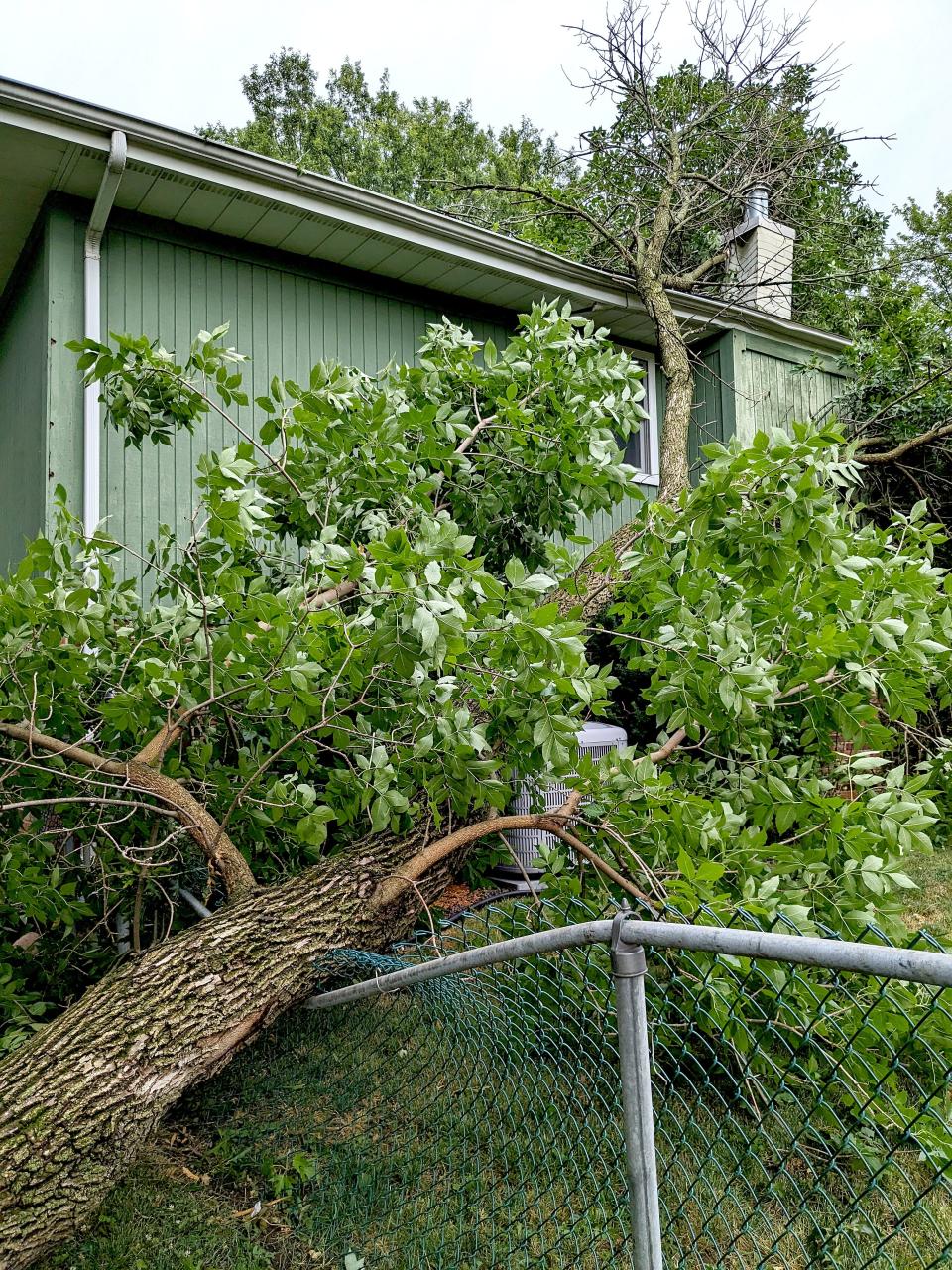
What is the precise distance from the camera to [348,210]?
6.61 meters

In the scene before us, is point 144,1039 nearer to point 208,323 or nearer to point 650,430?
point 208,323

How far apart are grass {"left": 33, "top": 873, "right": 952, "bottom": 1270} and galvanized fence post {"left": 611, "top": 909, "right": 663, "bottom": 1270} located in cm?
87

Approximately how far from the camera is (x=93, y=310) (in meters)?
6.11

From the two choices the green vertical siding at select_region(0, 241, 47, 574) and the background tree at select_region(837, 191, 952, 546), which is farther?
the background tree at select_region(837, 191, 952, 546)

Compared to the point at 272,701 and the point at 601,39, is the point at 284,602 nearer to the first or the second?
the point at 272,701

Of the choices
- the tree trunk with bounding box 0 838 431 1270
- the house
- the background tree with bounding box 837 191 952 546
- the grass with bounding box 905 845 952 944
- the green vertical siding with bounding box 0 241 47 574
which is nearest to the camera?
the tree trunk with bounding box 0 838 431 1270

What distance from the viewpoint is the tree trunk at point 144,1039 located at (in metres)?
2.56

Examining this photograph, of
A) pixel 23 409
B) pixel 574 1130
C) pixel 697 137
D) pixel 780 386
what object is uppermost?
pixel 697 137

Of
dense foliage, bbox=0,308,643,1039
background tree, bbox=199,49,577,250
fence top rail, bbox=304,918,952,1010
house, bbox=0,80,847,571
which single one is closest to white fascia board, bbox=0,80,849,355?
house, bbox=0,80,847,571

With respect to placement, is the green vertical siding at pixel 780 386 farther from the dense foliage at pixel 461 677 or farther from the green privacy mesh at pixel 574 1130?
the green privacy mesh at pixel 574 1130

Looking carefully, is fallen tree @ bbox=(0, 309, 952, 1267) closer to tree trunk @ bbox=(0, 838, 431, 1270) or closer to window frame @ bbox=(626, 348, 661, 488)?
tree trunk @ bbox=(0, 838, 431, 1270)

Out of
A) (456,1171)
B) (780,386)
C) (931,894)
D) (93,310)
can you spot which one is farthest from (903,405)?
(456,1171)

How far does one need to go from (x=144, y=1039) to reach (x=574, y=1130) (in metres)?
1.37

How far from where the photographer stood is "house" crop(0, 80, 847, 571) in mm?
5906
